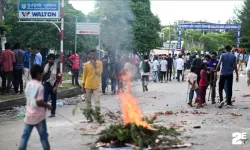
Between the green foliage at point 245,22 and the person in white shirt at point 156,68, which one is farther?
the green foliage at point 245,22

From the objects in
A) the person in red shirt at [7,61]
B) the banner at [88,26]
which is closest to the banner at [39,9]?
the person in red shirt at [7,61]

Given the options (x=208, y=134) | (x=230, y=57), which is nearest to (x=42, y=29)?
(x=230, y=57)

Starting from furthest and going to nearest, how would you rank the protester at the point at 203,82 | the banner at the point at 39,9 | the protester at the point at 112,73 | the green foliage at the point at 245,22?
the green foliage at the point at 245,22, the protester at the point at 112,73, the banner at the point at 39,9, the protester at the point at 203,82

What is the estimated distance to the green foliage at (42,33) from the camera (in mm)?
32375

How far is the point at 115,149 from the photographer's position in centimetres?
643

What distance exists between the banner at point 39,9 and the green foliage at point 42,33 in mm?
15523

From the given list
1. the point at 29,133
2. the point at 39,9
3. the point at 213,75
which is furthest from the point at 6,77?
the point at 29,133

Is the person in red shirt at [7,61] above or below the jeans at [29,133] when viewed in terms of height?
above

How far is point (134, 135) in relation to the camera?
659 cm

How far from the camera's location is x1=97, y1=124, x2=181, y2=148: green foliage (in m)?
6.55

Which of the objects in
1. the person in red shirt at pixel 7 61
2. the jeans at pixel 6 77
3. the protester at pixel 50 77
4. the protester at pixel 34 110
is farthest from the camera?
the jeans at pixel 6 77

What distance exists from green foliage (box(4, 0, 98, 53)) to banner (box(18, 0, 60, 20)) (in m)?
15.5

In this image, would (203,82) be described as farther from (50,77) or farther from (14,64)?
(14,64)
